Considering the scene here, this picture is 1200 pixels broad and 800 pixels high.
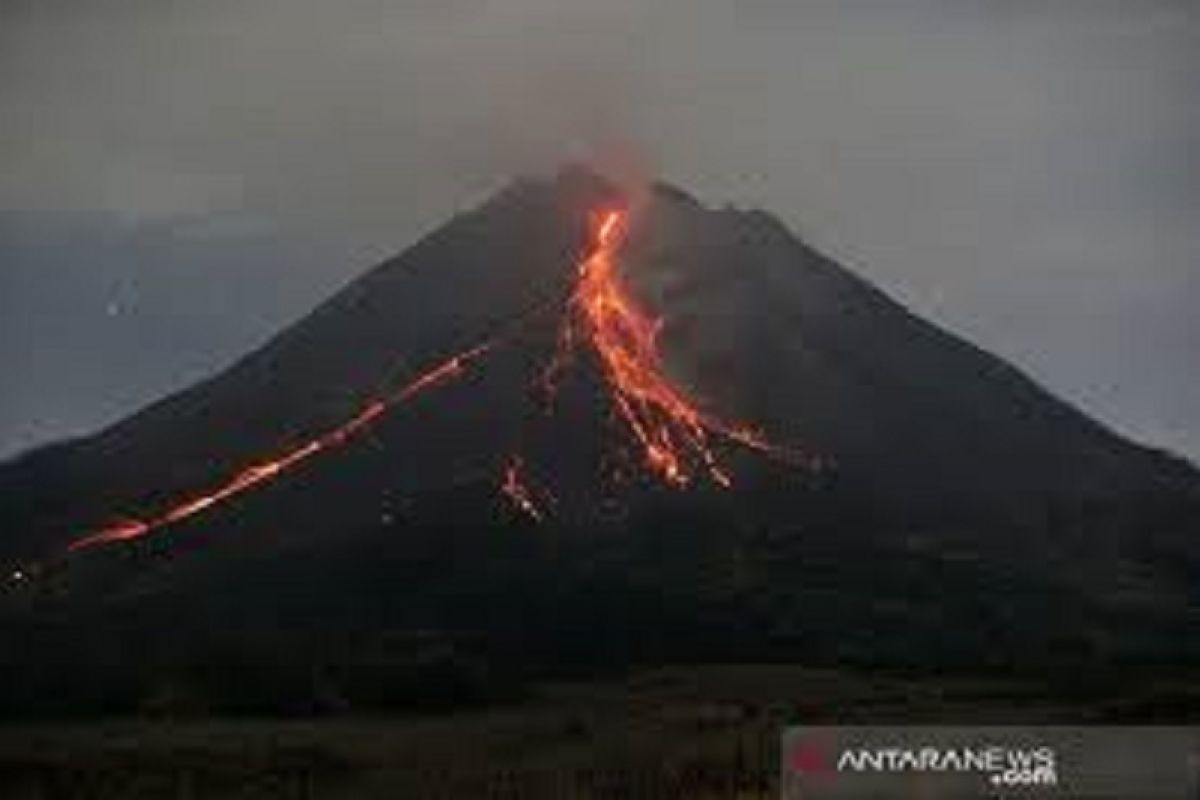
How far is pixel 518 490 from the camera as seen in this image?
14312 centimetres

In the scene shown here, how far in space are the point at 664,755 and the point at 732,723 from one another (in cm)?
1248

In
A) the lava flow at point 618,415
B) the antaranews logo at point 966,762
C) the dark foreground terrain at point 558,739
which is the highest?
the lava flow at point 618,415

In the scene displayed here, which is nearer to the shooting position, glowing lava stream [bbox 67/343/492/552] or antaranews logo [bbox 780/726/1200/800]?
antaranews logo [bbox 780/726/1200/800]

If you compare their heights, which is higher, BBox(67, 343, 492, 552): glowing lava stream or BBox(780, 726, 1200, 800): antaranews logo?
BBox(67, 343, 492, 552): glowing lava stream

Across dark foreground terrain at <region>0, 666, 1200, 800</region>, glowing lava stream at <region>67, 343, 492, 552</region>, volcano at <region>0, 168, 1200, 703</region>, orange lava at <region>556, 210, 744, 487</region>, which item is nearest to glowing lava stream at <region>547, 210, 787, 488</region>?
orange lava at <region>556, 210, 744, 487</region>

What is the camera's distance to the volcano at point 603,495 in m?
115

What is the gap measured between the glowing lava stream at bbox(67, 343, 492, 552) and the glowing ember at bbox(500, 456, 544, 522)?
11728 mm

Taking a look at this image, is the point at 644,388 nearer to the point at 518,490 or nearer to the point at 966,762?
the point at 518,490

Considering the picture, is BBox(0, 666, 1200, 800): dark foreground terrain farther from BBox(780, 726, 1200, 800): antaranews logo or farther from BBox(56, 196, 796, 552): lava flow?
BBox(56, 196, 796, 552): lava flow

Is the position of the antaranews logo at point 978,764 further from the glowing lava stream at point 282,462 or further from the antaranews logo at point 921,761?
the glowing lava stream at point 282,462

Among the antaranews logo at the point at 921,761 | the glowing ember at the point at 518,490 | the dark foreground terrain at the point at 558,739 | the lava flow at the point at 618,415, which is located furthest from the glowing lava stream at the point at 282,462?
the antaranews logo at the point at 921,761

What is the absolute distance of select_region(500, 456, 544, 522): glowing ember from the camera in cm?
13912

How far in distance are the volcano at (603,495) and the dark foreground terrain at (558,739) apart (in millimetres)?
11452

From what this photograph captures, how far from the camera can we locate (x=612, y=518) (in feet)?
454
